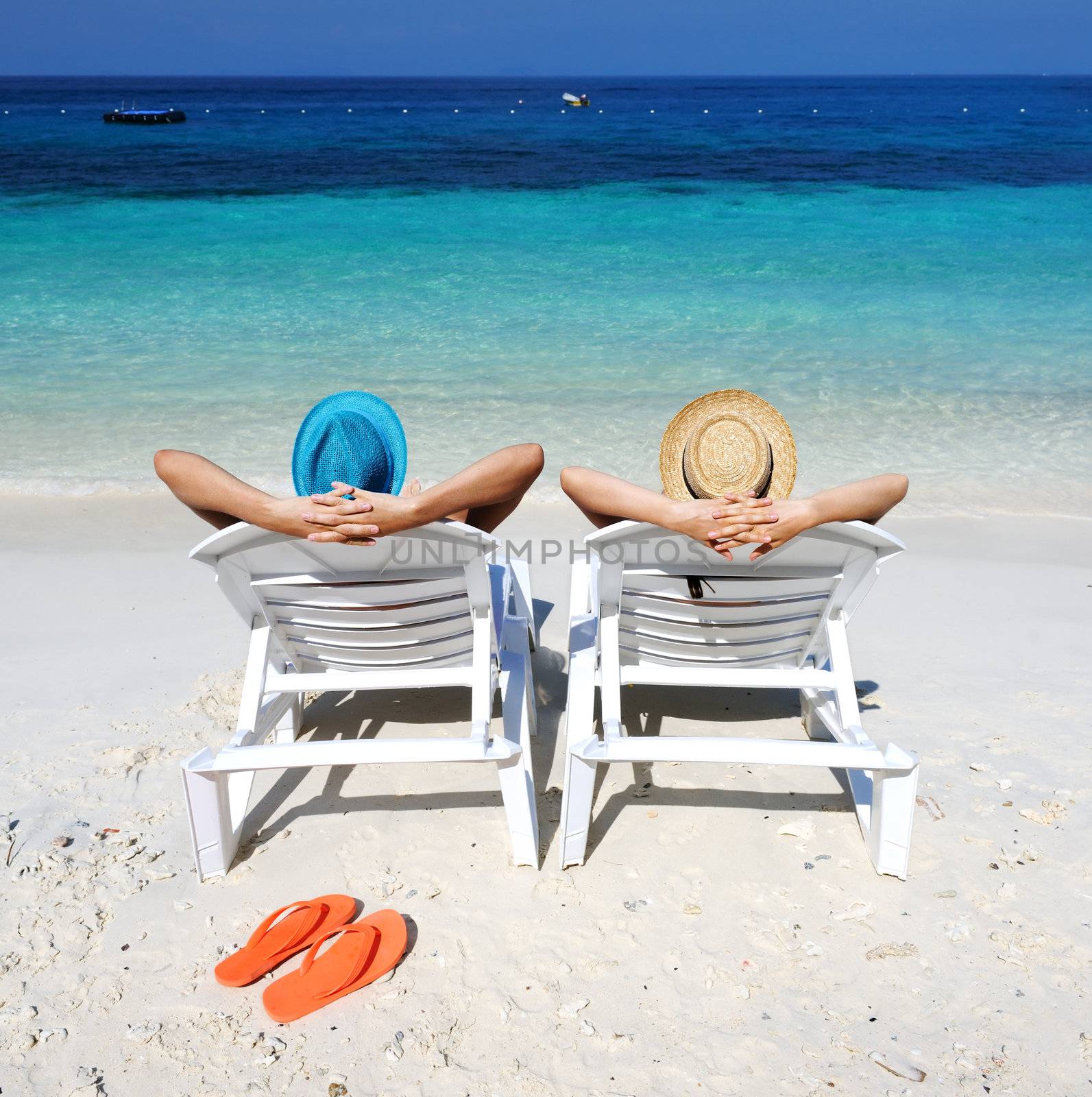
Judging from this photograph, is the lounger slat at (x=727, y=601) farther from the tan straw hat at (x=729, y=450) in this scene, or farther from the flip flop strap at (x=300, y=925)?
the flip flop strap at (x=300, y=925)

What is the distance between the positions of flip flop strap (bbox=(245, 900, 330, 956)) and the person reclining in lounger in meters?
1.02

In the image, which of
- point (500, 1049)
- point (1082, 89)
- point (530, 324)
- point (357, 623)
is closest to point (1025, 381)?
point (530, 324)

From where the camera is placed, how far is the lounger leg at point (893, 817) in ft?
9.17

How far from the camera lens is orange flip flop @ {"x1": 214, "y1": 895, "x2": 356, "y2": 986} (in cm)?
251

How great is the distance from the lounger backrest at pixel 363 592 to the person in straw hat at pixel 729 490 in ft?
1.29

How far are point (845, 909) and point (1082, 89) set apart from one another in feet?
372

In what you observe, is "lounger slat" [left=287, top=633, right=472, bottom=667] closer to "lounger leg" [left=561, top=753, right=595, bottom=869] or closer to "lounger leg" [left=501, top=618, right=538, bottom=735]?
"lounger leg" [left=501, top=618, right=538, bottom=735]

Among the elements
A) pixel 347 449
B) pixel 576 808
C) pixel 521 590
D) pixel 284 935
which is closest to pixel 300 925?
pixel 284 935

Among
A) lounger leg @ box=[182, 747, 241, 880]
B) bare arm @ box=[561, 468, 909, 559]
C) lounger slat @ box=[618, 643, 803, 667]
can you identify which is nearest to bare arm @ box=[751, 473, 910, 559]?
bare arm @ box=[561, 468, 909, 559]

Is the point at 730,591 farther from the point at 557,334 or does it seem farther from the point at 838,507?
the point at 557,334

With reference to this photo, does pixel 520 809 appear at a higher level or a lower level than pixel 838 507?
lower

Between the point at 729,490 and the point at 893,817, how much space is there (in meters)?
1.06

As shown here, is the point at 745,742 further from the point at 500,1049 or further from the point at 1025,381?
the point at 1025,381

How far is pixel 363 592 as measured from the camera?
2.98m
